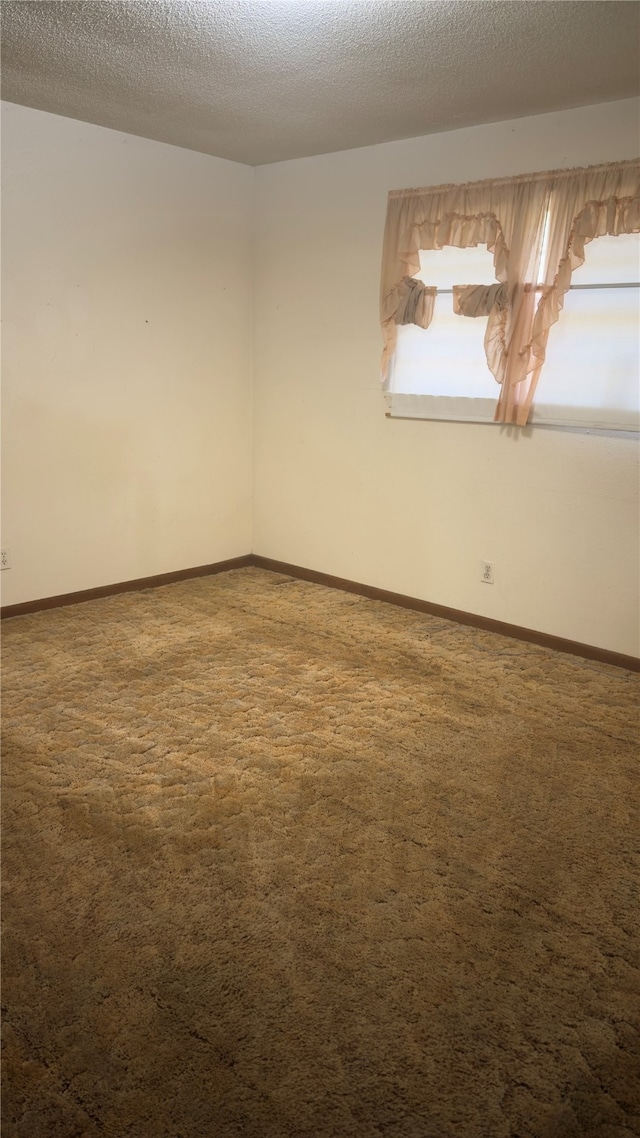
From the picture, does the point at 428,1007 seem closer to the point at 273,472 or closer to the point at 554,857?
the point at 554,857

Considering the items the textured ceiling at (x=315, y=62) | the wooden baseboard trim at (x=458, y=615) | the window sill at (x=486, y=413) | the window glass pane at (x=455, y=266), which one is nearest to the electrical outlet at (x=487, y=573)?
the wooden baseboard trim at (x=458, y=615)

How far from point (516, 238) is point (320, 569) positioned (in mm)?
2252

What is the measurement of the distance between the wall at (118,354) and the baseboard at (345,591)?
0.06 meters

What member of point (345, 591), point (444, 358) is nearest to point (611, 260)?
point (444, 358)

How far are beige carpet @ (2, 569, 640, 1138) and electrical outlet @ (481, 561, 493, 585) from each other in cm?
57

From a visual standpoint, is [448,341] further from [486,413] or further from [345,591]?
[345,591]

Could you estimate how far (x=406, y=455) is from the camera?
14.3 feet

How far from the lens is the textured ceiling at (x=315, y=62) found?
8.32 ft

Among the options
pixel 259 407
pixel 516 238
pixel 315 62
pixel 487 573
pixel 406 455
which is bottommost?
pixel 487 573

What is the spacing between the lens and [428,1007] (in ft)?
5.93

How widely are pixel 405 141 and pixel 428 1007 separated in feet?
13.0

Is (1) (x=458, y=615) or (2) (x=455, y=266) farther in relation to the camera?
(1) (x=458, y=615)

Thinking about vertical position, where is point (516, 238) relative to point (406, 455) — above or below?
above

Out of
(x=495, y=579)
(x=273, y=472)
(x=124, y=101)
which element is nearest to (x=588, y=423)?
(x=495, y=579)
